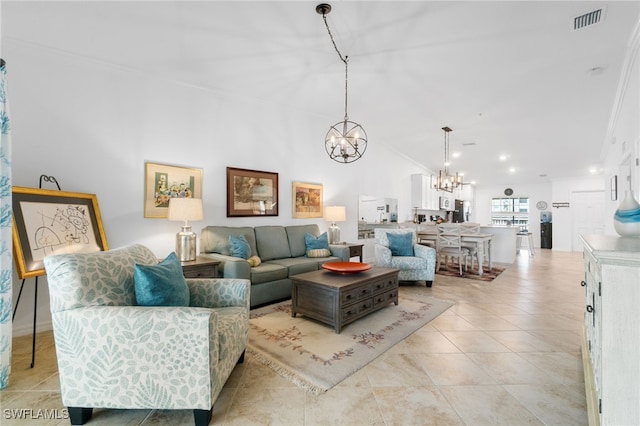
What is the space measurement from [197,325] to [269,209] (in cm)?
335

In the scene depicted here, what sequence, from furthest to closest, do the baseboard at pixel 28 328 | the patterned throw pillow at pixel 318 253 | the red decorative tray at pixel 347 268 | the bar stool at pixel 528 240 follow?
the bar stool at pixel 528 240
the patterned throw pillow at pixel 318 253
the red decorative tray at pixel 347 268
the baseboard at pixel 28 328

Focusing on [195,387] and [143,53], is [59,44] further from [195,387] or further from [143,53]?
[195,387]

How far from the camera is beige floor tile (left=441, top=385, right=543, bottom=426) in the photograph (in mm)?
1630

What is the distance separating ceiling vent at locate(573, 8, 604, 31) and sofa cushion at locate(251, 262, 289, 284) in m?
3.98

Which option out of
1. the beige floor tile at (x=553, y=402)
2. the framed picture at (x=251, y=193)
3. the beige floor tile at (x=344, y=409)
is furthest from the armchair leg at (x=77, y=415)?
the framed picture at (x=251, y=193)

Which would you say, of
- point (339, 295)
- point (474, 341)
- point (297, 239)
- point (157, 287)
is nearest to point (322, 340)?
point (339, 295)

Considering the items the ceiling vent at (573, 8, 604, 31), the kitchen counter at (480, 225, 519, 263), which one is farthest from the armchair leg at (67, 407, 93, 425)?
the kitchen counter at (480, 225, 519, 263)

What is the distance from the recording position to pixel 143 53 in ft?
10.3

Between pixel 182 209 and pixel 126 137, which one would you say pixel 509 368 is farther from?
pixel 126 137

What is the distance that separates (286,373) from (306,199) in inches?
139

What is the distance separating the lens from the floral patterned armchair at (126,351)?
1501 mm

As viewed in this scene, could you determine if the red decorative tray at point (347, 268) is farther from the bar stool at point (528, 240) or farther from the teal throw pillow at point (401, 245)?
the bar stool at point (528, 240)

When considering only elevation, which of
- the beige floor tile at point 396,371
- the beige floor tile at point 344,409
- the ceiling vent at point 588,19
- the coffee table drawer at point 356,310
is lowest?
the beige floor tile at point 344,409

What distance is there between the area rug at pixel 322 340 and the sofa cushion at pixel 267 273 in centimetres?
34
